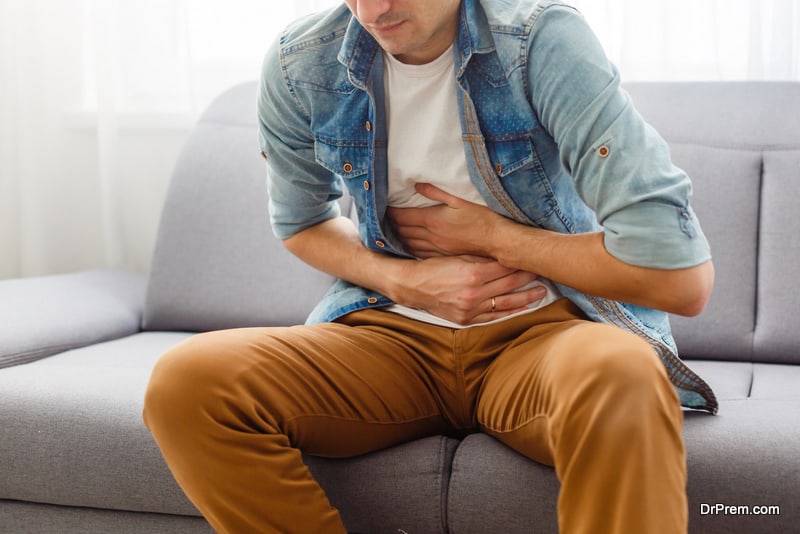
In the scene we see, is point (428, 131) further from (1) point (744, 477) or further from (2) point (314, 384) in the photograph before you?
(1) point (744, 477)

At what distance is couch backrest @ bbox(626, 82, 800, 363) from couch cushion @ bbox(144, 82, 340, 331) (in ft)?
2.48

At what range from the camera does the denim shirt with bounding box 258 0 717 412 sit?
1.14 m

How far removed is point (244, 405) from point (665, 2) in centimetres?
139

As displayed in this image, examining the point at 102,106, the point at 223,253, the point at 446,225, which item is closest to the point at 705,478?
the point at 446,225

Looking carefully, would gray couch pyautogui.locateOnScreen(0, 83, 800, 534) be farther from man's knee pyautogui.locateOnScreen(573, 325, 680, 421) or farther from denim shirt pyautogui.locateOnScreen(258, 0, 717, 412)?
denim shirt pyautogui.locateOnScreen(258, 0, 717, 412)

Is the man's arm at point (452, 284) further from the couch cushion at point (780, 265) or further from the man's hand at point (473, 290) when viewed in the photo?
the couch cushion at point (780, 265)

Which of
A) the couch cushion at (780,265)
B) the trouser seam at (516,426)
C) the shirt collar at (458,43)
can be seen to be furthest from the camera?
the couch cushion at (780,265)

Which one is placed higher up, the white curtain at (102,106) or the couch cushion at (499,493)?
the white curtain at (102,106)

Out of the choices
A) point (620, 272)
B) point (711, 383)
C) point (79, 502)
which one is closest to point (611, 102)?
point (620, 272)

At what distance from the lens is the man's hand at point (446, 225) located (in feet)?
4.29

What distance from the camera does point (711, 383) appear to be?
1505 mm

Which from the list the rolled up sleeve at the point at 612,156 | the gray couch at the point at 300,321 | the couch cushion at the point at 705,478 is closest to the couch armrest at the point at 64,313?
the gray couch at the point at 300,321

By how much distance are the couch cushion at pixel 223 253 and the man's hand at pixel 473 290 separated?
63cm

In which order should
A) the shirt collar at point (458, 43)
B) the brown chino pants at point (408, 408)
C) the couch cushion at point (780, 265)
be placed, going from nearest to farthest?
the brown chino pants at point (408, 408) < the shirt collar at point (458, 43) < the couch cushion at point (780, 265)
